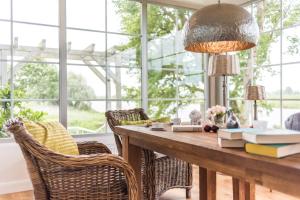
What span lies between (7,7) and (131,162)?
2437 millimetres

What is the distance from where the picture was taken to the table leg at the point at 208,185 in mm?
2244

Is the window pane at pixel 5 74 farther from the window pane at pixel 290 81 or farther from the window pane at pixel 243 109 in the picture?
the window pane at pixel 290 81

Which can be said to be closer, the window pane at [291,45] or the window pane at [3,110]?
the window pane at [3,110]

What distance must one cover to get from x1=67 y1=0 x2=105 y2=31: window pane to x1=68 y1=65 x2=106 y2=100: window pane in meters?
0.56

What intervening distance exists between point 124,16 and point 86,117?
153 cm

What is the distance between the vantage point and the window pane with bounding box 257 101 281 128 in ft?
13.1

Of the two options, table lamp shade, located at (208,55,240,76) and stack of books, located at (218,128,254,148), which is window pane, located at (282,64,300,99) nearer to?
table lamp shade, located at (208,55,240,76)

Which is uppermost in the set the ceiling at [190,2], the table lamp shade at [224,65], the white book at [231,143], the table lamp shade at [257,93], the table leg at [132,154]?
the ceiling at [190,2]

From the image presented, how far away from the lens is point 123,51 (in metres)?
4.09

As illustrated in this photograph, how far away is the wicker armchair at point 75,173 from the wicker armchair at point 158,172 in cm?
83

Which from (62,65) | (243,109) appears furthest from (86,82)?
(243,109)

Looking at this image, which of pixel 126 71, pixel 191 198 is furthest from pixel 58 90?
pixel 191 198

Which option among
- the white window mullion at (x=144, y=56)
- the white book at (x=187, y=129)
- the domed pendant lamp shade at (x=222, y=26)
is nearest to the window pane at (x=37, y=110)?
the white window mullion at (x=144, y=56)

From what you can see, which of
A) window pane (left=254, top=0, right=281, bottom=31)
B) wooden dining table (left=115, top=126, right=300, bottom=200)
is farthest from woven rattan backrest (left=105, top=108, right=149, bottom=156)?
window pane (left=254, top=0, right=281, bottom=31)
